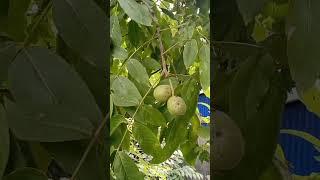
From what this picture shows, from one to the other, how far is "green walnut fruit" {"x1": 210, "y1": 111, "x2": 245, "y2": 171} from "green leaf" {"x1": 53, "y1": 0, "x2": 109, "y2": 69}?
0.14 m

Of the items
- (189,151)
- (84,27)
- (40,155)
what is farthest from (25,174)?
(189,151)

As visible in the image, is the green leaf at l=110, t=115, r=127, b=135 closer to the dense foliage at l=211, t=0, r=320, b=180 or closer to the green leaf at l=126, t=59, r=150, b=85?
the green leaf at l=126, t=59, r=150, b=85

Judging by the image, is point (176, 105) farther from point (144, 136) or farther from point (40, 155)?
point (40, 155)

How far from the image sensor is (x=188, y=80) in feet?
2.21

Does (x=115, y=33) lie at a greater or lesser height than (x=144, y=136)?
greater

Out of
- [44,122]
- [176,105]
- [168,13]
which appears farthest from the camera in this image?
[168,13]

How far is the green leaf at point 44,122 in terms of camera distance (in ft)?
1.34

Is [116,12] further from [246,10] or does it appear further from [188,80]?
[246,10]

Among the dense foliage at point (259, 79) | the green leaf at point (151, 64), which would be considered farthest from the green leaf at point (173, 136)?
the dense foliage at point (259, 79)

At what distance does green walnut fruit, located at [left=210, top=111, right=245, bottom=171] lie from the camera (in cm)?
45

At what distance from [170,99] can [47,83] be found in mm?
229

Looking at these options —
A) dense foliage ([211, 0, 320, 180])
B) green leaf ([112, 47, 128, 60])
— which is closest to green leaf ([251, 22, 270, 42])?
dense foliage ([211, 0, 320, 180])

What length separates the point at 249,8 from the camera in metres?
0.44

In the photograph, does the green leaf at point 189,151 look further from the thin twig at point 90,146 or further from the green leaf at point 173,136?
the thin twig at point 90,146
